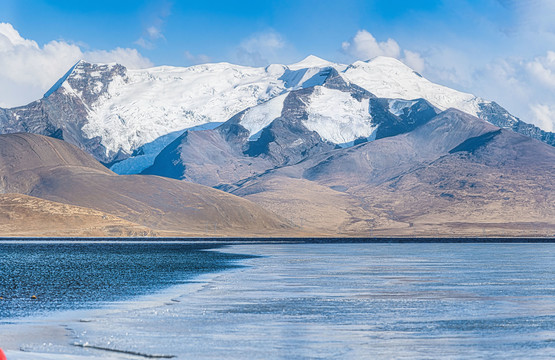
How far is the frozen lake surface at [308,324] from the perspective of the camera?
34125 millimetres

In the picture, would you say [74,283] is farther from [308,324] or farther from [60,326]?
[308,324]

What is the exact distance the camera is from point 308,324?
42281 millimetres

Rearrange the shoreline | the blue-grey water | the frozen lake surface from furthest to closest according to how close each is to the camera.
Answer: the blue-grey water → the frozen lake surface → the shoreline

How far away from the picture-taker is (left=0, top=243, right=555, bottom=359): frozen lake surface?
34.1 metres

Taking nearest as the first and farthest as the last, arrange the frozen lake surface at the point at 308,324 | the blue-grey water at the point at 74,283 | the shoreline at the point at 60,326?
the shoreline at the point at 60,326
the frozen lake surface at the point at 308,324
the blue-grey water at the point at 74,283

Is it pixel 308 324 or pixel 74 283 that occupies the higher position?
pixel 74 283

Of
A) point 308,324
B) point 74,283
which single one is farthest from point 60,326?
point 74,283

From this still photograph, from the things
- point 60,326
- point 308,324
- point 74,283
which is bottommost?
point 60,326

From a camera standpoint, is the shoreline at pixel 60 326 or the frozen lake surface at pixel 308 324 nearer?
the shoreline at pixel 60 326

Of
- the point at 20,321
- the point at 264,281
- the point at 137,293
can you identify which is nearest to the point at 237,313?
the point at 20,321

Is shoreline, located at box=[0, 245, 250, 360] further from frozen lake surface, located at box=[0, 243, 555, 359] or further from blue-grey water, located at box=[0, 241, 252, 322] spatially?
blue-grey water, located at box=[0, 241, 252, 322]

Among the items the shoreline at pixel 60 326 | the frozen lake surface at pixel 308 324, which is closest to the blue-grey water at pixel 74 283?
the shoreline at pixel 60 326

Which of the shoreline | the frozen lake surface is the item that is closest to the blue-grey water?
the shoreline

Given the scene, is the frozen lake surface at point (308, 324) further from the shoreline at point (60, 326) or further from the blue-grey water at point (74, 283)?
the blue-grey water at point (74, 283)
